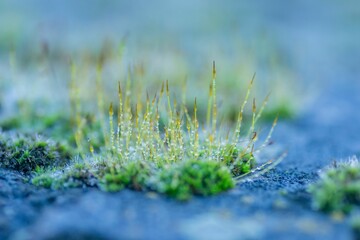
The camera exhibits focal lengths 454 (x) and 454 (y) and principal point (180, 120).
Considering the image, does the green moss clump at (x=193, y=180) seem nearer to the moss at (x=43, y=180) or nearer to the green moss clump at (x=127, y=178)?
the green moss clump at (x=127, y=178)

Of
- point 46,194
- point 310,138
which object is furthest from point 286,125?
point 46,194

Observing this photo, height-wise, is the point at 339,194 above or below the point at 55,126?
above

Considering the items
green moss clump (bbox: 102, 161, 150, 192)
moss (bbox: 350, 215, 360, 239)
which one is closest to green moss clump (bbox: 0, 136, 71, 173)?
green moss clump (bbox: 102, 161, 150, 192)

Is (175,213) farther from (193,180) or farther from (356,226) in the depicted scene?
(356,226)

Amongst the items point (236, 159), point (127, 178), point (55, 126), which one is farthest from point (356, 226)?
point (55, 126)

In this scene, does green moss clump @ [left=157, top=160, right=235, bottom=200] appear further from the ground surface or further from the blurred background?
the blurred background

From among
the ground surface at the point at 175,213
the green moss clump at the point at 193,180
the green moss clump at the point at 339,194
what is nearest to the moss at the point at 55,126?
the ground surface at the point at 175,213
